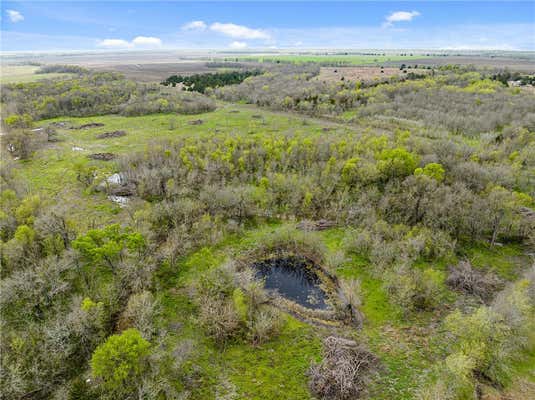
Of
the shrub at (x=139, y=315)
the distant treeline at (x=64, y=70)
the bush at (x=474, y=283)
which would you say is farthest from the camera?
the distant treeline at (x=64, y=70)

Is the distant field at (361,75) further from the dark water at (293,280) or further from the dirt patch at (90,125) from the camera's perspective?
the dark water at (293,280)

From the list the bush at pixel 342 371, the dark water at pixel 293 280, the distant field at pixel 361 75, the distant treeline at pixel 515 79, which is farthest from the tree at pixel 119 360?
the distant treeline at pixel 515 79

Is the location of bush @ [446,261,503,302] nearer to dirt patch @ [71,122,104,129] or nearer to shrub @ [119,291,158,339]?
shrub @ [119,291,158,339]

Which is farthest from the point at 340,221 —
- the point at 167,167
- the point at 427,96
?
the point at 427,96

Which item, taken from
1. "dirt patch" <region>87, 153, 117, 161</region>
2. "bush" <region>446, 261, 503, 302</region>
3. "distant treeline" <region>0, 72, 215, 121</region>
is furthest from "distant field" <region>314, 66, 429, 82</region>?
"bush" <region>446, 261, 503, 302</region>

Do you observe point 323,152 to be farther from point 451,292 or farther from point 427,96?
point 427,96

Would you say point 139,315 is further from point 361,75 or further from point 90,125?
point 361,75
